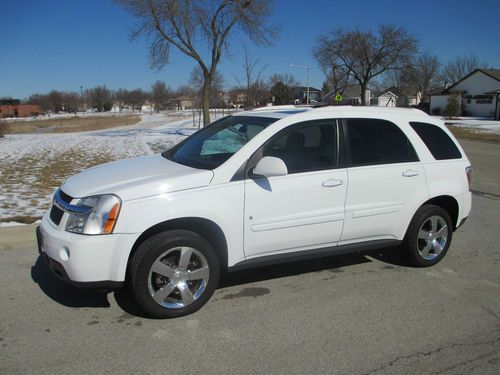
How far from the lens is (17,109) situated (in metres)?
107

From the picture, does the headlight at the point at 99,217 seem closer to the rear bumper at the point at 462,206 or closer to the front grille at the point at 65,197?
the front grille at the point at 65,197

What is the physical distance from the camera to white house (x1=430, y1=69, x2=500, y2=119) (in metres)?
49.6

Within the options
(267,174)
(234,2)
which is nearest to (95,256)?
(267,174)

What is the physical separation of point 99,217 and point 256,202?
1245mm

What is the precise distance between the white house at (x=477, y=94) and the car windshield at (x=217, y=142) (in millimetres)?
49714

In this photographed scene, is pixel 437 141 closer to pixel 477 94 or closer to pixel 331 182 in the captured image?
pixel 331 182

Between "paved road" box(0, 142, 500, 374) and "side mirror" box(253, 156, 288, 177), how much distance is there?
1.16m

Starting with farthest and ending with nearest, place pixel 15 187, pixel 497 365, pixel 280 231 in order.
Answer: pixel 15 187
pixel 280 231
pixel 497 365

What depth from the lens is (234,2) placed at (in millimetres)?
19625

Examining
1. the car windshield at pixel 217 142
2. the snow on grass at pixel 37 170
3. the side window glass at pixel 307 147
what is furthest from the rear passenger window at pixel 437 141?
the snow on grass at pixel 37 170

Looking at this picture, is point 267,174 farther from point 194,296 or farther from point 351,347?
point 351,347

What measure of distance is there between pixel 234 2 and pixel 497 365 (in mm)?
19336

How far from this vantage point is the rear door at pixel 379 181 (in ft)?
13.6

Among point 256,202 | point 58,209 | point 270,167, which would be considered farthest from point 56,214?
point 270,167
